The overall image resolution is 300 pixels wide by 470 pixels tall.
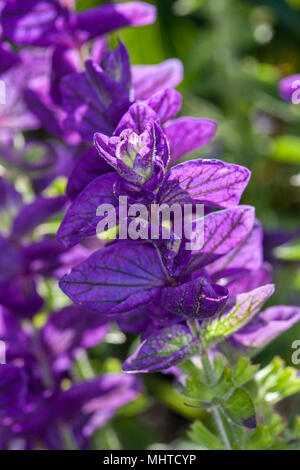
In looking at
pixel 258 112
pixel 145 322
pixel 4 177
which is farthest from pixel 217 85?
pixel 145 322

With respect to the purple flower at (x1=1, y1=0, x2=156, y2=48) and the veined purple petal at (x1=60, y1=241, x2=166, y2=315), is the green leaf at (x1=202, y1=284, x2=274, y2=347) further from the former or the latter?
the purple flower at (x1=1, y1=0, x2=156, y2=48)

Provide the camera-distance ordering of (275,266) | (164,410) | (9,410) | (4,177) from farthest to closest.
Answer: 1. (164,410)
2. (275,266)
3. (4,177)
4. (9,410)

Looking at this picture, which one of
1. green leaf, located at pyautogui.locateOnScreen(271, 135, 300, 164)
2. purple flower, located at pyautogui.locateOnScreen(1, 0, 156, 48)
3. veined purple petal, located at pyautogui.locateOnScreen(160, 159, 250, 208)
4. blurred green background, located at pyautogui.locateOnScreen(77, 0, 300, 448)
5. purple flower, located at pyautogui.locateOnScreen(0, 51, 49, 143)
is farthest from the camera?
blurred green background, located at pyautogui.locateOnScreen(77, 0, 300, 448)

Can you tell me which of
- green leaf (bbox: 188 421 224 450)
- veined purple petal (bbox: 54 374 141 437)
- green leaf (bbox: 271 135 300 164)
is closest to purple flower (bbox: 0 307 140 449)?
veined purple petal (bbox: 54 374 141 437)

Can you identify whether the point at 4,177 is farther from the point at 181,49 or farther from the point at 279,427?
the point at 181,49

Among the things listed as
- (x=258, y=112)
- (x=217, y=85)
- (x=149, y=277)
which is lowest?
(x=258, y=112)

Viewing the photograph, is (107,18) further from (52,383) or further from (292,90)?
(52,383)
